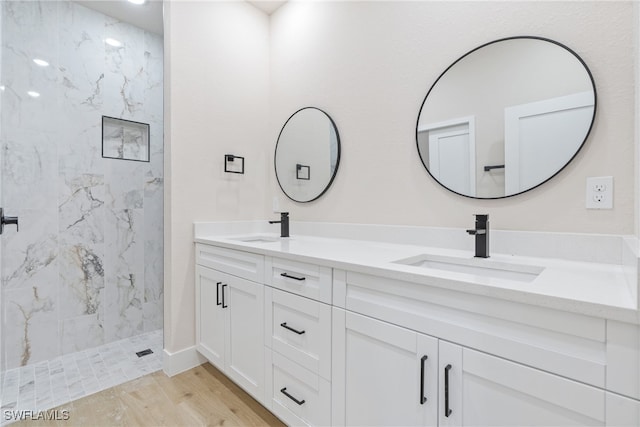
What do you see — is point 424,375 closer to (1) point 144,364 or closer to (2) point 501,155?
(2) point 501,155

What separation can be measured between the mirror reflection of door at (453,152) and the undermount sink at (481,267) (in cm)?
35

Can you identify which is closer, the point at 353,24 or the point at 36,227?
the point at 353,24

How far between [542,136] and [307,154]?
1389mm

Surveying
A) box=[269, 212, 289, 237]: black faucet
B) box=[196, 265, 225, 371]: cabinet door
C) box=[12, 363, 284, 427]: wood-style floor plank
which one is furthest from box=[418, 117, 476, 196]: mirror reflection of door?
box=[12, 363, 284, 427]: wood-style floor plank

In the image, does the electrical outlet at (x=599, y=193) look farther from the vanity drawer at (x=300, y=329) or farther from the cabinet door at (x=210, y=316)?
the cabinet door at (x=210, y=316)

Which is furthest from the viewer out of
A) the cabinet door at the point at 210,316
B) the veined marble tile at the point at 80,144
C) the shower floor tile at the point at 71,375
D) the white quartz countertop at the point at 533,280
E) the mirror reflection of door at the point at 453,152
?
the veined marble tile at the point at 80,144

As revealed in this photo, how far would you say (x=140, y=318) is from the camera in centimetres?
260

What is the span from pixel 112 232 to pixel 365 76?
7.36ft

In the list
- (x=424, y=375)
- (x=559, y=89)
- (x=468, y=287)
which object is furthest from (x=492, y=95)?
(x=424, y=375)

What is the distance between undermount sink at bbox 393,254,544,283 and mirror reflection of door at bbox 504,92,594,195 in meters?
0.35

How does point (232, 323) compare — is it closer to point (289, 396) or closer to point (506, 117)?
point (289, 396)

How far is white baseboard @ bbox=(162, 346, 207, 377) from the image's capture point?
1.97 meters

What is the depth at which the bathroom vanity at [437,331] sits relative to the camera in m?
0.68

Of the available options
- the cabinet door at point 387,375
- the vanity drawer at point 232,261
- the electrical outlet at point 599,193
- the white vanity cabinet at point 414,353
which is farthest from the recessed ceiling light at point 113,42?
the electrical outlet at point 599,193
